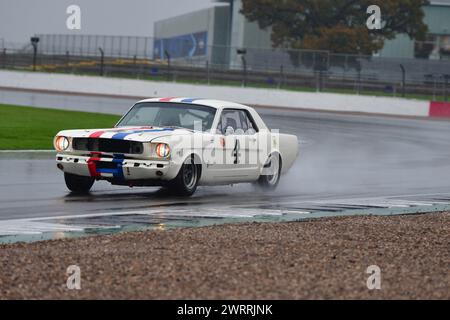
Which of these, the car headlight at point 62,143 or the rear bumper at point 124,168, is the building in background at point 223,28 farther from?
the rear bumper at point 124,168

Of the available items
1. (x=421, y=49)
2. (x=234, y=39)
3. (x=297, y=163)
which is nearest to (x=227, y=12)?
(x=234, y=39)

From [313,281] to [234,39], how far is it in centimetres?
6723

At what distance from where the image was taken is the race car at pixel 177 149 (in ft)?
44.1

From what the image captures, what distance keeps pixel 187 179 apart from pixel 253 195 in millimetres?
1501

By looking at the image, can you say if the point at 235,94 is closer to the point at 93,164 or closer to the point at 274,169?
the point at 274,169

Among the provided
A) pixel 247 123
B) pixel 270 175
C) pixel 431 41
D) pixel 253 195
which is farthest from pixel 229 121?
pixel 431 41

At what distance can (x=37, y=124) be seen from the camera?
27281mm

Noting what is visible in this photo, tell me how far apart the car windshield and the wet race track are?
0.88 metres

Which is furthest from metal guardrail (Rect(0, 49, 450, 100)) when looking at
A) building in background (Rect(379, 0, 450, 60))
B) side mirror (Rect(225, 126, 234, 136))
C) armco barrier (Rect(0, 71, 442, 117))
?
side mirror (Rect(225, 126, 234, 136))

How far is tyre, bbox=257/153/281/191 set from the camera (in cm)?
1572

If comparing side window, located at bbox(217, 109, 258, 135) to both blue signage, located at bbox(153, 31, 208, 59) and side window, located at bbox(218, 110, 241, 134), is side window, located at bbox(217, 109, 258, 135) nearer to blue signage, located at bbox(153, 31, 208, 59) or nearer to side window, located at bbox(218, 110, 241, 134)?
side window, located at bbox(218, 110, 241, 134)

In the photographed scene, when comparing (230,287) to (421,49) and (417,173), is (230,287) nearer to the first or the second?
(417,173)

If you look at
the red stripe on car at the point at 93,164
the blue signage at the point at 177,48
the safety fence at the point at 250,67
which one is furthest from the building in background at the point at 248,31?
the red stripe on car at the point at 93,164

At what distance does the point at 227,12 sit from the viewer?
252 feet
